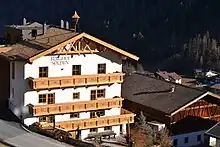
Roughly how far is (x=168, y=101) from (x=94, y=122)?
1076 centimetres

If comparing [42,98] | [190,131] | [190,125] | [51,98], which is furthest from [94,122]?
[190,125]

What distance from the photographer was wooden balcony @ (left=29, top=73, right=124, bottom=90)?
29.6 meters

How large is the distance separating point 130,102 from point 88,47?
41.1 feet

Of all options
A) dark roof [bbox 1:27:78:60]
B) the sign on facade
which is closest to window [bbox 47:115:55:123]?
the sign on facade

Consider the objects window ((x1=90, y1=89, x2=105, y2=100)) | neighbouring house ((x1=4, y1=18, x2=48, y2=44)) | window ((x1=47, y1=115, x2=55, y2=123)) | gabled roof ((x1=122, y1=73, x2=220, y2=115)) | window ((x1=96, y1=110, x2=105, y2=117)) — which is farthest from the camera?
gabled roof ((x1=122, y1=73, x2=220, y2=115))

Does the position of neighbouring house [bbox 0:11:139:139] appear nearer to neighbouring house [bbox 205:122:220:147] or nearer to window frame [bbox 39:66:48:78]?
window frame [bbox 39:66:48:78]

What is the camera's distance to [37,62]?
30.0m

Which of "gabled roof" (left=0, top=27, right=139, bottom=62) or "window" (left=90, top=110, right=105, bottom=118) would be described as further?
"window" (left=90, top=110, right=105, bottom=118)

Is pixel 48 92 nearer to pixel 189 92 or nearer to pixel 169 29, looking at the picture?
pixel 189 92

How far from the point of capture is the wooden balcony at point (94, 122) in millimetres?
30594

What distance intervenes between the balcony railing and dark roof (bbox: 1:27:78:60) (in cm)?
279

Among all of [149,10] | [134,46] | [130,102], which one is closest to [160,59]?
[134,46]

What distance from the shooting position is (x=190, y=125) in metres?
40.9

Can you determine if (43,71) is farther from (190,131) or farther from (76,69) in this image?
(190,131)
